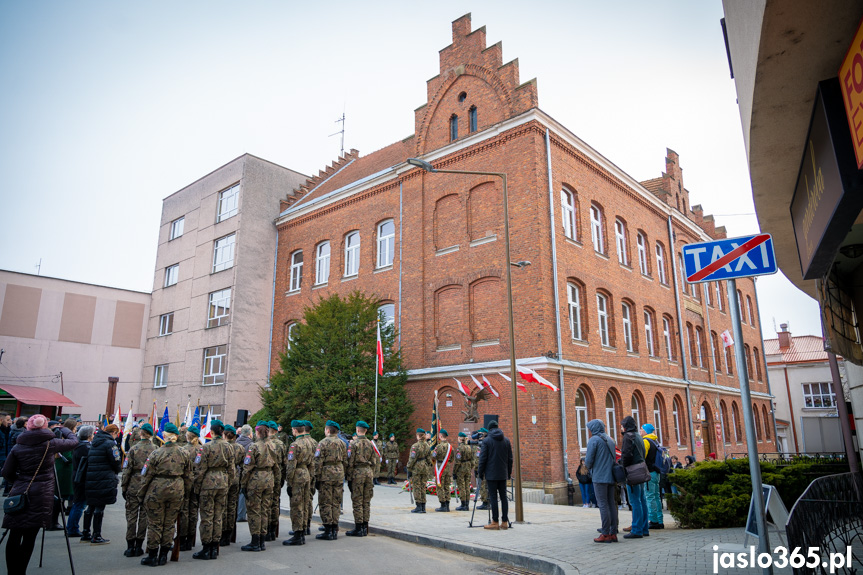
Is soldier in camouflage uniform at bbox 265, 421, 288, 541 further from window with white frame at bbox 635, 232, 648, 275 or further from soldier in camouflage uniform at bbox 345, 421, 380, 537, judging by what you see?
window with white frame at bbox 635, 232, 648, 275

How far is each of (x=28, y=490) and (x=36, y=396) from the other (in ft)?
97.6

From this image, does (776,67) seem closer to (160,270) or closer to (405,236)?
(405,236)

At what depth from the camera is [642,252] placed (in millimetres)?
27531

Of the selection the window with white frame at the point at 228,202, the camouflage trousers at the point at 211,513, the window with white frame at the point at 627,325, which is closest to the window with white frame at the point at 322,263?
the window with white frame at the point at 228,202

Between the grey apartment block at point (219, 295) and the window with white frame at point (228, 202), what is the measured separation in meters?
0.06

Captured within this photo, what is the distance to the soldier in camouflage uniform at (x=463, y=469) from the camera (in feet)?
44.0

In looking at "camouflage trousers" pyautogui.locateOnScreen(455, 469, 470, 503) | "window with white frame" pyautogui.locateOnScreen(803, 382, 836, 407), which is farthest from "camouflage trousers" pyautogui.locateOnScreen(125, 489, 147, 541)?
"window with white frame" pyautogui.locateOnScreen(803, 382, 836, 407)

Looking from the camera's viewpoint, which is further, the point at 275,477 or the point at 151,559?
the point at 275,477

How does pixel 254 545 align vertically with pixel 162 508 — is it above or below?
below

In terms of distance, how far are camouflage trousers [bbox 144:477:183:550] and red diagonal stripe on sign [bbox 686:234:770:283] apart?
701cm

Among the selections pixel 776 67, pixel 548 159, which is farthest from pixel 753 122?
pixel 548 159

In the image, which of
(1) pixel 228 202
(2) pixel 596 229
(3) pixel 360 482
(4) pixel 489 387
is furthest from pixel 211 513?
(1) pixel 228 202

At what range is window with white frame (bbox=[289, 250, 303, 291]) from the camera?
29.9 m

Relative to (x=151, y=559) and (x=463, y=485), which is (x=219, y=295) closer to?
(x=463, y=485)
